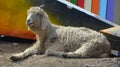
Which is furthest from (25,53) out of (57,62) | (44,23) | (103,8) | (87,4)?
(103,8)

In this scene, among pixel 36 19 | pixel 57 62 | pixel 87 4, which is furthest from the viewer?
pixel 87 4

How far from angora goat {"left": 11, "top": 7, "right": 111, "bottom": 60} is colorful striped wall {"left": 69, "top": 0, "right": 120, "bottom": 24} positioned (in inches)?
55.3

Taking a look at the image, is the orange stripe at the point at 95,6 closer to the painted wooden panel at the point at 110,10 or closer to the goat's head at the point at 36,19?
the painted wooden panel at the point at 110,10

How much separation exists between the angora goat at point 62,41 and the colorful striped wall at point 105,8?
1.40m

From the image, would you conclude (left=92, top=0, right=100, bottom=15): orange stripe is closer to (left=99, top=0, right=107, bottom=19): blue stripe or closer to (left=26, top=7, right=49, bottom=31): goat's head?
(left=99, top=0, right=107, bottom=19): blue stripe

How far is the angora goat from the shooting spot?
754 cm

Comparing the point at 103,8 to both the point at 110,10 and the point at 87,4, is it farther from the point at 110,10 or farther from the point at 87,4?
the point at 87,4

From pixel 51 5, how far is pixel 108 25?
1320mm

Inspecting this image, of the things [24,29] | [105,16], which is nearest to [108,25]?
[105,16]

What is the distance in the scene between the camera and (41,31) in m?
7.79

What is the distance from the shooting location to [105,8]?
30.1ft

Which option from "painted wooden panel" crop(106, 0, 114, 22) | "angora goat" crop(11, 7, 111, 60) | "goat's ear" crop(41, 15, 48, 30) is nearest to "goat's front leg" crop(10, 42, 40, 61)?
"angora goat" crop(11, 7, 111, 60)

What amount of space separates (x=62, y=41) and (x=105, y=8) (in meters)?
1.82

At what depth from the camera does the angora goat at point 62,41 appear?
7.54 meters
